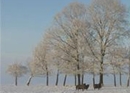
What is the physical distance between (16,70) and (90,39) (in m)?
37.8

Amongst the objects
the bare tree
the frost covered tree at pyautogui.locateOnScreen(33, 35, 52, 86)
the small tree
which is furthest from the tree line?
the small tree

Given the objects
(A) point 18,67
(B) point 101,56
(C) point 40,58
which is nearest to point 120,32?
(B) point 101,56

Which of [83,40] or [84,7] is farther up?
[84,7]

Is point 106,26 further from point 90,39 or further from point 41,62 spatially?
point 41,62

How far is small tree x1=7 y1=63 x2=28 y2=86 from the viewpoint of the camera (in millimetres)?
77312

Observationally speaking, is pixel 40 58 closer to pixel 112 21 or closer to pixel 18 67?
pixel 18 67

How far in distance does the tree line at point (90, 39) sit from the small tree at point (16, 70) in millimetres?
31521

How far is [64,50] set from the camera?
146 ft

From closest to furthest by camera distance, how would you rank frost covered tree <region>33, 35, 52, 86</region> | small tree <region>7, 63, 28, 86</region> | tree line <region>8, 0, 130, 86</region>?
tree line <region>8, 0, 130, 86</region>
frost covered tree <region>33, 35, 52, 86</region>
small tree <region>7, 63, 28, 86</region>

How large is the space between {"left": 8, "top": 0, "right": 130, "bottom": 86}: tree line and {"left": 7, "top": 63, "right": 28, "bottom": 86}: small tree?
103 ft

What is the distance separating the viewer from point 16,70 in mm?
77562

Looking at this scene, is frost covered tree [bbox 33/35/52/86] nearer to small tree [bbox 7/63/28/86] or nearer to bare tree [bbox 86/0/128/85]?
small tree [bbox 7/63/28/86]

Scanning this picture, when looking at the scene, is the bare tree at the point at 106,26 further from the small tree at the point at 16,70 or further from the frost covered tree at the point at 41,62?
the small tree at the point at 16,70

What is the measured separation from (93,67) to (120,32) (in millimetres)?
5816
